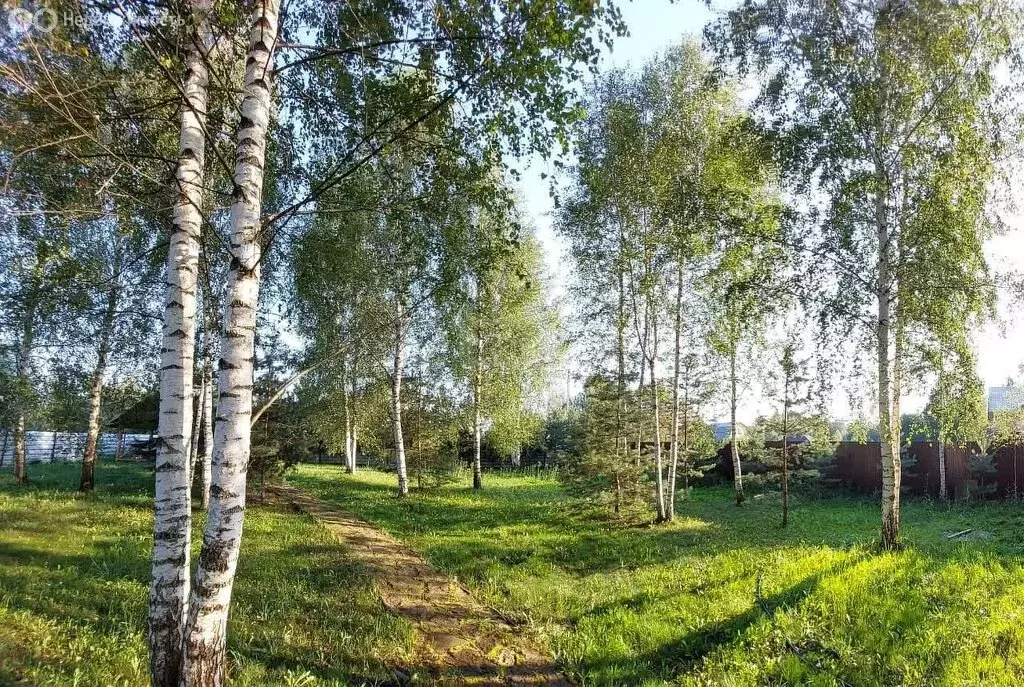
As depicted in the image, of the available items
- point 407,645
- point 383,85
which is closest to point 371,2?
point 383,85

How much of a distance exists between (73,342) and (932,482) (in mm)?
28880

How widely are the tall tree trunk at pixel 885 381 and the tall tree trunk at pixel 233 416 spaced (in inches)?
355

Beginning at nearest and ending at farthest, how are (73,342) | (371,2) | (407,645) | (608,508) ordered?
(371,2)
(407,645)
(608,508)
(73,342)

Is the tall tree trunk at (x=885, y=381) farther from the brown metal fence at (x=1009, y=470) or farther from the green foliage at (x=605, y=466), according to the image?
the brown metal fence at (x=1009, y=470)

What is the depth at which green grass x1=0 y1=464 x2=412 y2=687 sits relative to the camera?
4.49 meters

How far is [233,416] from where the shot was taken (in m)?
3.38

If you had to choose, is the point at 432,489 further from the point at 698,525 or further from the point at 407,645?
the point at 407,645

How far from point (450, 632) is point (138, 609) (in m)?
3.34

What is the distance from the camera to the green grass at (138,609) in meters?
4.49

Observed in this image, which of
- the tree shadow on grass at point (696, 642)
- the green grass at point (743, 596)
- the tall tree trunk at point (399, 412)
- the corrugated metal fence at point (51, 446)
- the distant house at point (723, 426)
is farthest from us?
the corrugated metal fence at point (51, 446)

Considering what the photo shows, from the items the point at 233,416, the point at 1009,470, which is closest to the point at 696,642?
the point at 233,416

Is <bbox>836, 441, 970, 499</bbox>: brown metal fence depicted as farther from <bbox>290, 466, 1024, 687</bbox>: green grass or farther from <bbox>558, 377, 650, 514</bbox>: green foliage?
<bbox>558, 377, 650, 514</bbox>: green foliage

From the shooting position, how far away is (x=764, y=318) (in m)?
10.7

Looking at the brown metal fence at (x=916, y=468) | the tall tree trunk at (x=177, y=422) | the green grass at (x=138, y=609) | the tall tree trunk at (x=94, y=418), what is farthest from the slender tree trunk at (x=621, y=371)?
the tall tree trunk at (x=94, y=418)
